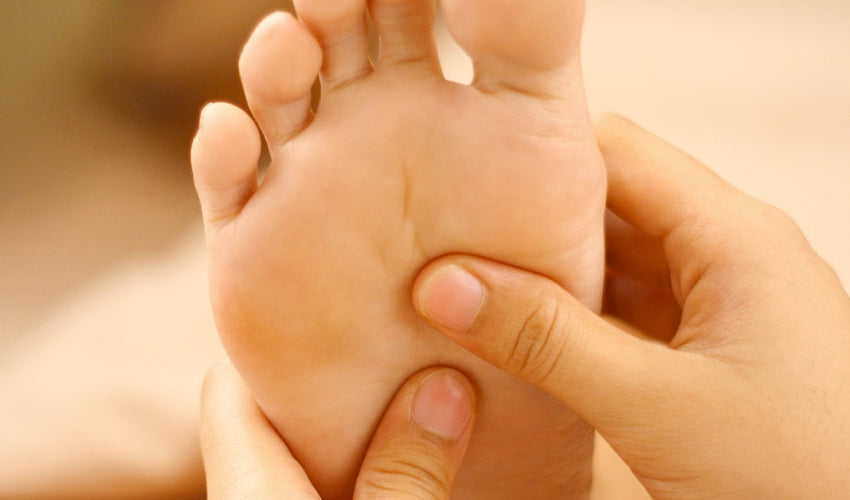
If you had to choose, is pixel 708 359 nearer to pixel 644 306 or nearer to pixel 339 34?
pixel 644 306

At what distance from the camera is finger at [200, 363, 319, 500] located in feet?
1.98

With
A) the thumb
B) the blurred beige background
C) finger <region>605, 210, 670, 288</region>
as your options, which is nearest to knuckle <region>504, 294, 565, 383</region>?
the thumb

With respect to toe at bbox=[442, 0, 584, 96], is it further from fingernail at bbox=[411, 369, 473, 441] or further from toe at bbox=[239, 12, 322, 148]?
fingernail at bbox=[411, 369, 473, 441]

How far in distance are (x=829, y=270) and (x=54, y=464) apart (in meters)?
0.79

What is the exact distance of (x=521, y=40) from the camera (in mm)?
491

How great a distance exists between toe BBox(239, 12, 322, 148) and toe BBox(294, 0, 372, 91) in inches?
0.4

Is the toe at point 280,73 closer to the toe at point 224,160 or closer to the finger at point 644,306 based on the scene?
the toe at point 224,160

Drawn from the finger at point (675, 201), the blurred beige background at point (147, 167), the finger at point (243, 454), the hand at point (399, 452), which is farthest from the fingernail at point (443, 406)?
the blurred beige background at point (147, 167)

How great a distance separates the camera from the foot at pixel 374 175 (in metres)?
0.52

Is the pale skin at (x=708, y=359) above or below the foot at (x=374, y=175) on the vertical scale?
below

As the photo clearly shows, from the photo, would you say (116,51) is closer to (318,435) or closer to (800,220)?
(318,435)

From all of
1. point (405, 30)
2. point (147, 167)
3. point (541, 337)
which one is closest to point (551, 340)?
point (541, 337)

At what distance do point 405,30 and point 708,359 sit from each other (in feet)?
0.99

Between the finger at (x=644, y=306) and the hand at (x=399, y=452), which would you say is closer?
the hand at (x=399, y=452)
